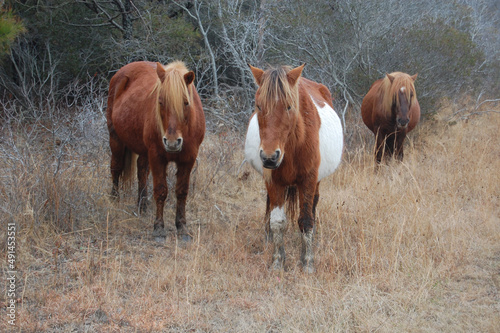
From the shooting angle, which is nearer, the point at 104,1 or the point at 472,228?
the point at 472,228

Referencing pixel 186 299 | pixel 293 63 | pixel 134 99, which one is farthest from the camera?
pixel 293 63

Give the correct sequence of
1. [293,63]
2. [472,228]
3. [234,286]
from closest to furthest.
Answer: [234,286], [472,228], [293,63]

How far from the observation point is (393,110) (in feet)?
25.5

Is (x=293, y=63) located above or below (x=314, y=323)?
above

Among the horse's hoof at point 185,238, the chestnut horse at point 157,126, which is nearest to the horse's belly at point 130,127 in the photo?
the chestnut horse at point 157,126

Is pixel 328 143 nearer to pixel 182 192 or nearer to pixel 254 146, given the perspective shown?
pixel 254 146

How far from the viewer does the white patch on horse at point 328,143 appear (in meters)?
4.49

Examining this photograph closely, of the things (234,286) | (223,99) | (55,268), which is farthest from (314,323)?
(223,99)

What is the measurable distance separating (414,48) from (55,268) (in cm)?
798

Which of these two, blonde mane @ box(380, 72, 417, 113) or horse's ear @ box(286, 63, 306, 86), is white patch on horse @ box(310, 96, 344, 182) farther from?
blonde mane @ box(380, 72, 417, 113)

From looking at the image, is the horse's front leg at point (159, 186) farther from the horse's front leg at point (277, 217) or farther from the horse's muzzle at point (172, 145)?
Answer: the horse's front leg at point (277, 217)

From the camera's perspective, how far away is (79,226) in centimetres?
507

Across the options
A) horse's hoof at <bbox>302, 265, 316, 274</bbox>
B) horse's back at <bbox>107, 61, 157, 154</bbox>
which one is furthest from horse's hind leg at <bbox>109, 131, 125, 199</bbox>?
horse's hoof at <bbox>302, 265, 316, 274</bbox>

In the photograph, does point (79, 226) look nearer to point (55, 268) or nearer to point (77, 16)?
point (55, 268)
